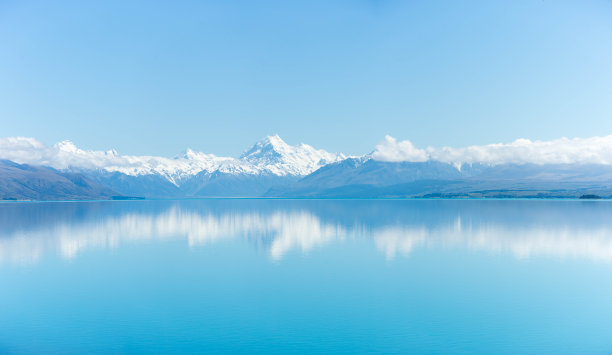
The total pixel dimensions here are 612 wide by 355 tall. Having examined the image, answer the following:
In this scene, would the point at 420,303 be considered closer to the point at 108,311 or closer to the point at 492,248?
the point at 108,311

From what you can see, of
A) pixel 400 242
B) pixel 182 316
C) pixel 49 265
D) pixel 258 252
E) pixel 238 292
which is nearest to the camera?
pixel 182 316

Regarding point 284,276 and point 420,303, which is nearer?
point 420,303

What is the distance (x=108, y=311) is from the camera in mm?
32625

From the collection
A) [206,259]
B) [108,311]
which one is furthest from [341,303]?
[206,259]

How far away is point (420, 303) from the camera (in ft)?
112

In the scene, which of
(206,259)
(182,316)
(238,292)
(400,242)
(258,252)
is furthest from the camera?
(400,242)

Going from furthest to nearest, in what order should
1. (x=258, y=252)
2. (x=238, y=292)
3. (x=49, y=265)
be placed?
(x=258, y=252), (x=49, y=265), (x=238, y=292)

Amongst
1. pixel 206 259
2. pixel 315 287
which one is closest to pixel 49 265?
pixel 206 259

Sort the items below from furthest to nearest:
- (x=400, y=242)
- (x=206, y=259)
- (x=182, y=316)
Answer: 1. (x=400, y=242)
2. (x=206, y=259)
3. (x=182, y=316)

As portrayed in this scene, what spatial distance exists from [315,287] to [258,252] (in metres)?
24.7

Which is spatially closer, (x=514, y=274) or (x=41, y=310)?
(x=41, y=310)

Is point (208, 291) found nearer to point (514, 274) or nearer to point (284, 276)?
point (284, 276)

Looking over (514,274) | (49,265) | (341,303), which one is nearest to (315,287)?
(341,303)

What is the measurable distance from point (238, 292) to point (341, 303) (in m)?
9.89
